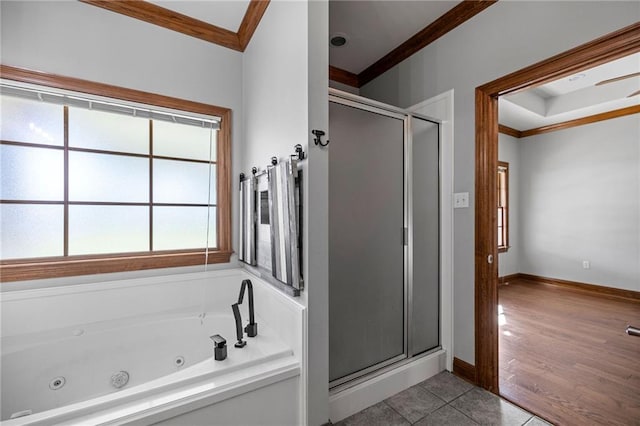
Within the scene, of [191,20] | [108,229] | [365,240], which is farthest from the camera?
[191,20]

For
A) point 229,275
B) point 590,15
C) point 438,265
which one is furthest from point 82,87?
point 590,15

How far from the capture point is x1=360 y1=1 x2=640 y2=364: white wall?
152 cm

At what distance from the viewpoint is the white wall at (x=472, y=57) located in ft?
4.98

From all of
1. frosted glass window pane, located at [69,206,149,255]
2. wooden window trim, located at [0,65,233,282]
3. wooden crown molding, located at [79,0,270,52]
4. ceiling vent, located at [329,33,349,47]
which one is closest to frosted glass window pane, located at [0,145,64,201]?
frosted glass window pane, located at [69,206,149,255]

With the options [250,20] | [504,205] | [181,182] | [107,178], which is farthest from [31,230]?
[504,205]

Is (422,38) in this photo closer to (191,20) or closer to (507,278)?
(191,20)

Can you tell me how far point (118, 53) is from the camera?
207 centimetres

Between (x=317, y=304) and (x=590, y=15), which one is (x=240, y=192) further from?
(x=590, y=15)

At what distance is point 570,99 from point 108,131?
5.60 m

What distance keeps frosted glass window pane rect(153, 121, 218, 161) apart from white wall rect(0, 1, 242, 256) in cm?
23

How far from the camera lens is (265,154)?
6.61ft

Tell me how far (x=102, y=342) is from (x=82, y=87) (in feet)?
5.65

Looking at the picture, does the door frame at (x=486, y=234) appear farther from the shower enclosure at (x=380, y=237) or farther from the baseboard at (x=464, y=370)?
the shower enclosure at (x=380, y=237)

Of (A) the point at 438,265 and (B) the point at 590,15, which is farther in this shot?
(A) the point at 438,265
